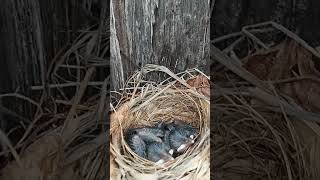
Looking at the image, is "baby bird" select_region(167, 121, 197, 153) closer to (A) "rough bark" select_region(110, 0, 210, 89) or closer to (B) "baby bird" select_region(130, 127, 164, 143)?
(B) "baby bird" select_region(130, 127, 164, 143)

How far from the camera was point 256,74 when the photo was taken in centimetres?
139

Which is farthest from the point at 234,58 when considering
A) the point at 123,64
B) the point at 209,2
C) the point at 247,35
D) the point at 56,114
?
the point at 56,114

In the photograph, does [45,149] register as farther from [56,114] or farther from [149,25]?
[149,25]

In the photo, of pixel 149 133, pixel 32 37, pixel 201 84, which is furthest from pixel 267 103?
pixel 32 37

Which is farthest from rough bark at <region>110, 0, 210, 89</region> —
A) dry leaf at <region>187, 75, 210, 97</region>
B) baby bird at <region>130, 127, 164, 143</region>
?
baby bird at <region>130, 127, 164, 143</region>

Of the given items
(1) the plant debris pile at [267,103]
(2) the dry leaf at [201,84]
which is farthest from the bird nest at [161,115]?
(1) the plant debris pile at [267,103]

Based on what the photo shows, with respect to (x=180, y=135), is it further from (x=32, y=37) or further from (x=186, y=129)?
(x=32, y=37)

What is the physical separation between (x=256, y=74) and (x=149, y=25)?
12.6 inches

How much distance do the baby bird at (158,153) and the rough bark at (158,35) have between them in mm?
173

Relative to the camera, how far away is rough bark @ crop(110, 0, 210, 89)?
1530 mm

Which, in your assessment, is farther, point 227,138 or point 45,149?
point 227,138

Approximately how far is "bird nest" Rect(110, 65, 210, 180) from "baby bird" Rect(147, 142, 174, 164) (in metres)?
0.01

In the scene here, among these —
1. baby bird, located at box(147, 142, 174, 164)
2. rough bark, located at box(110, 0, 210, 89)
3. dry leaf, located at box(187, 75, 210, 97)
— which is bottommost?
baby bird, located at box(147, 142, 174, 164)

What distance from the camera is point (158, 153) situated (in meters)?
1.55
